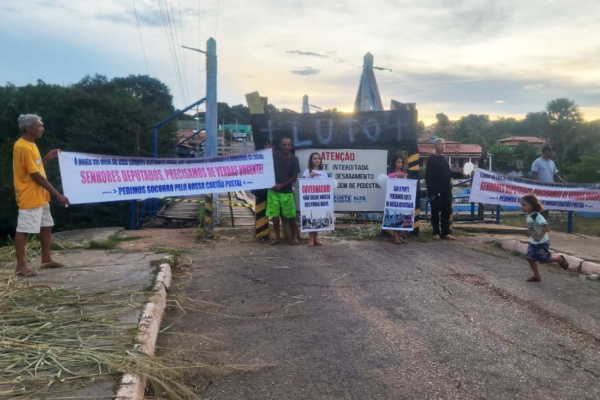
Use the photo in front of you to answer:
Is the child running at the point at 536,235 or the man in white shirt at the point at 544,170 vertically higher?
the man in white shirt at the point at 544,170

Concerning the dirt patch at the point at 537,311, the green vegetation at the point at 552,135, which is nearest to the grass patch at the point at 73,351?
the dirt patch at the point at 537,311

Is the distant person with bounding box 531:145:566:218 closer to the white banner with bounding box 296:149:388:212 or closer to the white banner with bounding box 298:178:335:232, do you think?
the white banner with bounding box 296:149:388:212

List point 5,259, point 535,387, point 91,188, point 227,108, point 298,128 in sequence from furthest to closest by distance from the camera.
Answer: point 227,108
point 298,128
point 91,188
point 5,259
point 535,387

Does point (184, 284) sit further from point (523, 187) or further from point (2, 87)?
point (2, 87)

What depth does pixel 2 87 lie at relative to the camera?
43.2m

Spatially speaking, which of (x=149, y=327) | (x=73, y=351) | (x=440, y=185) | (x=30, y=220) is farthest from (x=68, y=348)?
(x=440, y=185)

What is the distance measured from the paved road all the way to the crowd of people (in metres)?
0.79

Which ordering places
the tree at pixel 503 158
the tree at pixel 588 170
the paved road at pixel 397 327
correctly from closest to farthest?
the paved road at pixel 397 327 → the tree at pixel 588 170 → the tree at pixel 503 158

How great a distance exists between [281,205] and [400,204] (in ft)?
7.61

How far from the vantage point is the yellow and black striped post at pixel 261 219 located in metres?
9.70

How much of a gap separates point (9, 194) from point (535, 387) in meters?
26.6

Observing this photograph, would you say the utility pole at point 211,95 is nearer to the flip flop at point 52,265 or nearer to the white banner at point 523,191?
the flip flop at point 52,265

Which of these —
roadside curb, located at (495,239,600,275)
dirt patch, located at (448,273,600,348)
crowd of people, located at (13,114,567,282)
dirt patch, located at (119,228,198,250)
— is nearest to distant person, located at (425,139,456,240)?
crowd of people, located at (13,114,567,282)

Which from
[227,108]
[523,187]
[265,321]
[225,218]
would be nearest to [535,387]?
[265,321]
